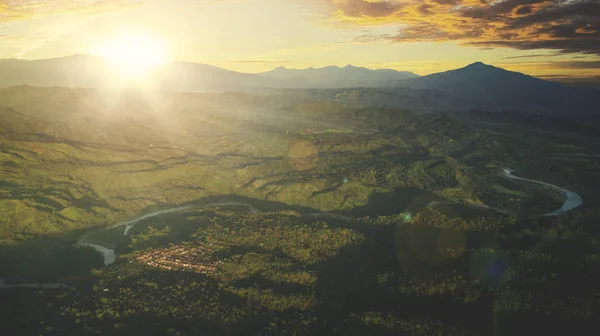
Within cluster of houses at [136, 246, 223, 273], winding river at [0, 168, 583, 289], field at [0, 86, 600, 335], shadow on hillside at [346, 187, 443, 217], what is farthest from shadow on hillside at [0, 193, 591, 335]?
shadow on hillside at [346, 187, 443, 217]

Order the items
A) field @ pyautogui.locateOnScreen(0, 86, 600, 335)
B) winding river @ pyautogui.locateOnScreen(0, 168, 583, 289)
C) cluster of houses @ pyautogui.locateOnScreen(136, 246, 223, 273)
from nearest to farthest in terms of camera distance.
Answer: field @ pyautogui.locateOnScreen(0, 86, 600, 335), winding river @ pyautogui.locateOnScreen(0, 168, 583, 289), cluster of houses @ pyautogui.locateOnScreen(136, 246, 223, 273)

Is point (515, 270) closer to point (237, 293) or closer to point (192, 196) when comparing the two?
point (237, 293)

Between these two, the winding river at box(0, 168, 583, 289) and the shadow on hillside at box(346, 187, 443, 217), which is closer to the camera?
the winding river at box(0, 168, 583, 289)

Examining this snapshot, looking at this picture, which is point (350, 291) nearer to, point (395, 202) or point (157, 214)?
point (395, 202)

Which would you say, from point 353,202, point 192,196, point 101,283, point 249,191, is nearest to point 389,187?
point 353,202

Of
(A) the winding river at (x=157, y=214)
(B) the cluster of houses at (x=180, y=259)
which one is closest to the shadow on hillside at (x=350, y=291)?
(A) the winding river at (x=157, y=214)

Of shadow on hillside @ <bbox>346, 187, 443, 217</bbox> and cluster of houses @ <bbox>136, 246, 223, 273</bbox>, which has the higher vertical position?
cluster of houses @ <bbox>136, 246, 223, 273</bbox>

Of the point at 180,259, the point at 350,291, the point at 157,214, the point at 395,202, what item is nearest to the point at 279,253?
the point at 350,291

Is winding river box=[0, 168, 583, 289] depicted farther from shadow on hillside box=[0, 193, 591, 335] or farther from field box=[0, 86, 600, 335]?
shadow on hillside box=[0, 193, 591, 335]

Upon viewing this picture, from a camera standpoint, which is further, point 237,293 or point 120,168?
point 120,168
